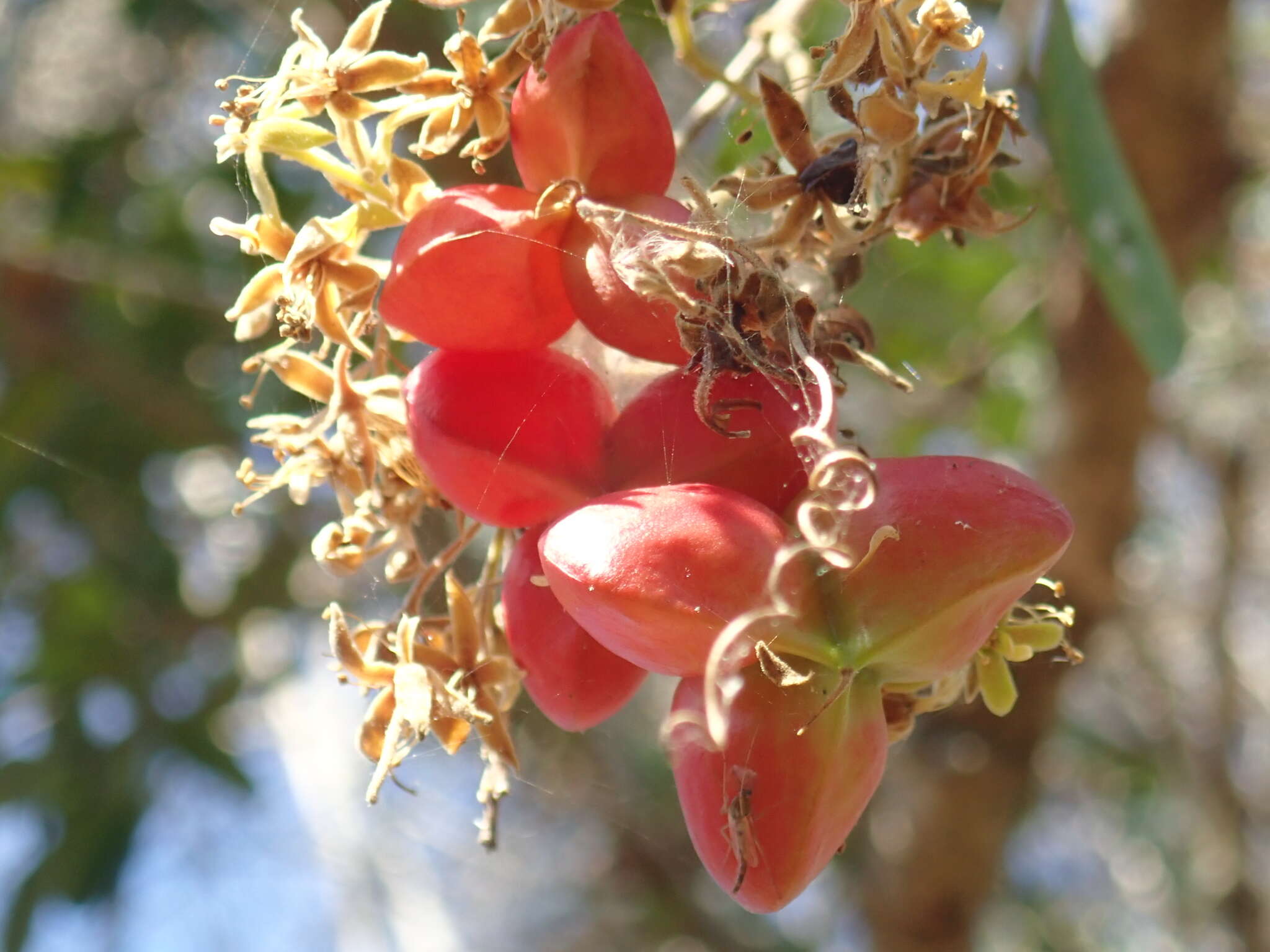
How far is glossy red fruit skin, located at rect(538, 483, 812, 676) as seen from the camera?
52 centimetres

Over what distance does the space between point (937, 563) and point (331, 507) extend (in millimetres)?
1606

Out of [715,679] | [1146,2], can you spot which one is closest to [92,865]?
[715,679]

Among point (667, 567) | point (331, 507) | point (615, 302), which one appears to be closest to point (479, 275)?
point (615, 302)

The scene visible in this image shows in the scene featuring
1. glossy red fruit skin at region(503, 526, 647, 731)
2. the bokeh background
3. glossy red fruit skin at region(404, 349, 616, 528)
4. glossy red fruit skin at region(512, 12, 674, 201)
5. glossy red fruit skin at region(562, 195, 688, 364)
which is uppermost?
glossy red fruit skin at region(512, 12, 674, 201)

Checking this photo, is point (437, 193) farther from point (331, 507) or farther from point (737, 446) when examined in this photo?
point (331, 507)

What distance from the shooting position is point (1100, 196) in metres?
0.97

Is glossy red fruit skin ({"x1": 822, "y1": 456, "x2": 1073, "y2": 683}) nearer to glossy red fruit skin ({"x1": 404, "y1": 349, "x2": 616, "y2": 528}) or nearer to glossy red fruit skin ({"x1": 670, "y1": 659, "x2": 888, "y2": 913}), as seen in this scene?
glossy red fruit skin ({"x1": 670, "y1": 659, "x2": 888, "y2": 913})

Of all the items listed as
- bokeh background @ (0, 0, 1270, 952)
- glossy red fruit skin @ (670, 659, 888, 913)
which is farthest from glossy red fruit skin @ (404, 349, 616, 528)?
bokeh background @ (0, 0, 1270, 952)

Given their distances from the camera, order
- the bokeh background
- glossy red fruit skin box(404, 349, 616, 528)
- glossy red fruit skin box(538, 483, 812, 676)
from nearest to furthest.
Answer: glossy red fruit skin box(538, 483, 812, 676), glossy red fruit skin box(404, 349, 616, 528), the bokeh background

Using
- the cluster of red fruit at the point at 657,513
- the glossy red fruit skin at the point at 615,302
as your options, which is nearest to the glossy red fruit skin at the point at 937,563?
the cluster of red fruit at the point at 657,513

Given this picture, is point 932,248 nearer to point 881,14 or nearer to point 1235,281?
point 881,14

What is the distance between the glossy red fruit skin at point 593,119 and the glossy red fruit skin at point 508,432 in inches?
3.8

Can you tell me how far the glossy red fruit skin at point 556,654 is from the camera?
64 centimetres

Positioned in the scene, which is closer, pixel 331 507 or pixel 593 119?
pixel 593 119
